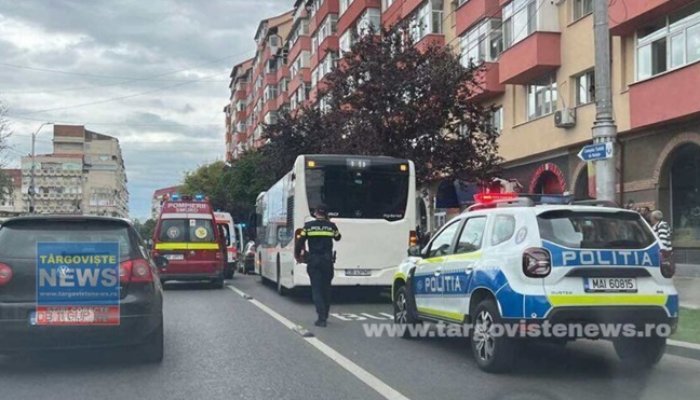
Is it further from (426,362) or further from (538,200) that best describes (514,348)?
(538,200)

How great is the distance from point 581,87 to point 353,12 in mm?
22790

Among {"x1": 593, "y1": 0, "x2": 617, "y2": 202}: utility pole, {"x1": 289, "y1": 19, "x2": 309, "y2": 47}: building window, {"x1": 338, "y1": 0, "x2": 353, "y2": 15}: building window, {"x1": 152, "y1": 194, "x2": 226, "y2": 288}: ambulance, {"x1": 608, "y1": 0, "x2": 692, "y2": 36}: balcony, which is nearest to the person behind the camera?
{"x1": 593, "y1": 0, "x2": 617, "y2": 202}: utility pole

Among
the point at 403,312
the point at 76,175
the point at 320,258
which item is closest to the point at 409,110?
the point at 320,258

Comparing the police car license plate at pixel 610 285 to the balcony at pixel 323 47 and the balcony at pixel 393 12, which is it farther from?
the balcony at pixel 323 47

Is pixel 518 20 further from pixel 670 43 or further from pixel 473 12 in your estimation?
pixel 670 43

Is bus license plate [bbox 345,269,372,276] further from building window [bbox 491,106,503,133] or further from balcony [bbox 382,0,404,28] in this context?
balcony [bbox 382,0,404,28]

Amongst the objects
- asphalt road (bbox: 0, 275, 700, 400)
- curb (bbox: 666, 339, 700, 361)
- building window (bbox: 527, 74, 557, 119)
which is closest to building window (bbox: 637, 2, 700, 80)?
building window (bbox: 527, 74, 557, 119)

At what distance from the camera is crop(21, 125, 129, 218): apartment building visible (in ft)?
271

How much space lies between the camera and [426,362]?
8547 millimetres

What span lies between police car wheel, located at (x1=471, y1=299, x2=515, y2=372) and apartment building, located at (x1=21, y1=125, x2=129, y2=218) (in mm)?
58421

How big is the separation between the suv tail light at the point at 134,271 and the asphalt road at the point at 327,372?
0.96m

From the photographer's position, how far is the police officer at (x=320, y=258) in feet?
38.2

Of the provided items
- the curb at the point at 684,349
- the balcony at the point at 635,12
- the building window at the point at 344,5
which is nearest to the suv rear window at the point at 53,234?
the curb at the point at 684,349

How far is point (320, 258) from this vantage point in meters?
11.7
